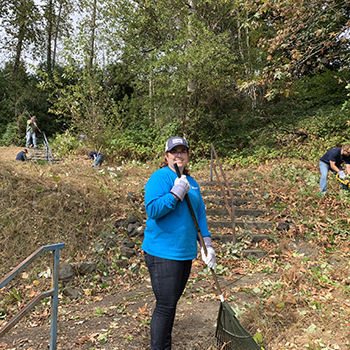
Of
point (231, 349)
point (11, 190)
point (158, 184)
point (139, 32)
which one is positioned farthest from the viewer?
point (139, 32)

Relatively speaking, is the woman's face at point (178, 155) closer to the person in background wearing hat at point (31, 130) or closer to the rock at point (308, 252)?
the rock at point (308, 252)

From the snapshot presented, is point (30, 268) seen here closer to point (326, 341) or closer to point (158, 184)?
point (158, 184)

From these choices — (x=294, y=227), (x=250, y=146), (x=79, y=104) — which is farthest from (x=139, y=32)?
(x=294, y=227)

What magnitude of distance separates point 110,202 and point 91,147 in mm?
7084

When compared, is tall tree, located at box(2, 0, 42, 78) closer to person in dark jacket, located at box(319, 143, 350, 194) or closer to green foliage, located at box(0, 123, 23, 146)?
green foliage, located at box(0, 123, 23, 146)

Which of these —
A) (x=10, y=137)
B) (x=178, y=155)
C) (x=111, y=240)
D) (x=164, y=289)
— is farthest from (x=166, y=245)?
(x=10, y=137)

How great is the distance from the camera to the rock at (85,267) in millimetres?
4856

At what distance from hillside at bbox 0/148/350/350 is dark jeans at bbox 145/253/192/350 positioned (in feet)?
3.08

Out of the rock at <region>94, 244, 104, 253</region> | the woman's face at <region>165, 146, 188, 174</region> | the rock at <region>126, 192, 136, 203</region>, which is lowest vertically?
the rock at <region>94, 244, 104, 253</region>

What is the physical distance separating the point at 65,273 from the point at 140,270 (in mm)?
1273

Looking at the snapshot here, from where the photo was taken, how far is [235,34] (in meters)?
17.8

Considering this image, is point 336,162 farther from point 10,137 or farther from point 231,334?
point 10,137

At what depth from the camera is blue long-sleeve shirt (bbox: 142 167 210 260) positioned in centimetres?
202

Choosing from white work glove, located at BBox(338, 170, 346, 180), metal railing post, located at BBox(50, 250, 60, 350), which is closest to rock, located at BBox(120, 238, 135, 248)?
metal railing post, located at BBox(50, 250, 60, 350)
